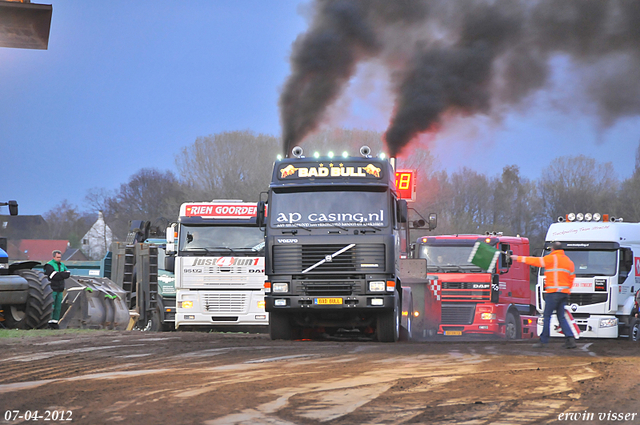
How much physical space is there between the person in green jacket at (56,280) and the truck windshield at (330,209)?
6.41 metres

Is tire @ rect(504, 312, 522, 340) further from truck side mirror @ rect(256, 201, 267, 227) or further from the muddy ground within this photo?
truck side mirror @ rect(256, 201, 267, 227)

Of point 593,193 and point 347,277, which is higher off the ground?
point 593,193

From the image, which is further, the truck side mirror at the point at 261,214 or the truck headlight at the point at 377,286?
the truck side mirror at the point at 261,214

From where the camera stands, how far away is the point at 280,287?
15.1 m

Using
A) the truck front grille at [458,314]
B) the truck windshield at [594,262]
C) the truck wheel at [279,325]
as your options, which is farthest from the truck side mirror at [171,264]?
the truck windshield at [594,262]

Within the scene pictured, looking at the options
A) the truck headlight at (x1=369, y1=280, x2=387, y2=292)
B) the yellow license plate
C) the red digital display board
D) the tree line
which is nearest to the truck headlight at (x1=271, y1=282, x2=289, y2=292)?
the yellow license plate

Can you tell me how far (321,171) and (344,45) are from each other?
9781 millimetres

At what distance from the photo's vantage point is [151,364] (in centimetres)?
1046

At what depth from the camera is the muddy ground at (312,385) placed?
684cm

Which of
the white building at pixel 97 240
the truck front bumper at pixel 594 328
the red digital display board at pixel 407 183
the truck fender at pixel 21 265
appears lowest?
the truck front bumper at pixel 594 328

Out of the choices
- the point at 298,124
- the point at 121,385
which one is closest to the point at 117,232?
the point at 298,124

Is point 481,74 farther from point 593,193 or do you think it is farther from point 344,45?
point 593,193

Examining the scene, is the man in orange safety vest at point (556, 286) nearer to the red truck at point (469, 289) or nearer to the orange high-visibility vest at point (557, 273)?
the orange high-visibility vest at point (557, 273)

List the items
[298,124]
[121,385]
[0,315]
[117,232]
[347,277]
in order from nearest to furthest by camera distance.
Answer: [121,385] → [347,277] → [0,315] → [298,124] → [117,232]
